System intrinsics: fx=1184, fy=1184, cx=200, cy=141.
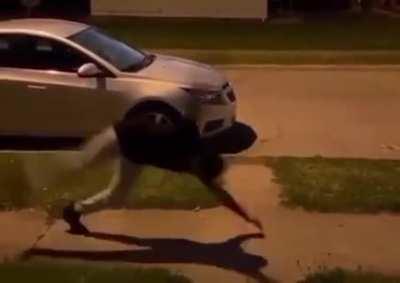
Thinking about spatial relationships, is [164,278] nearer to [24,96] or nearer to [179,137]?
[179,137]

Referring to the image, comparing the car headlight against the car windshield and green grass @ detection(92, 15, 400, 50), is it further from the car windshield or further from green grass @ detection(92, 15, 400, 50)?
green grass @ detection(92, 15, 400, 50)

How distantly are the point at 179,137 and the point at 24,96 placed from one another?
551cm

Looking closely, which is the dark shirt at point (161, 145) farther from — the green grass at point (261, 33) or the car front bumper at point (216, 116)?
the green grass at point (261, 33)

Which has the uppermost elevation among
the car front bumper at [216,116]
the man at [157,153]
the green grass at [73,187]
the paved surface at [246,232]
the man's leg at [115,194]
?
the man at [157,153]

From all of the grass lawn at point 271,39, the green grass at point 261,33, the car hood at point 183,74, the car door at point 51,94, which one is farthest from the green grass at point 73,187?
the green grass at point 261,33

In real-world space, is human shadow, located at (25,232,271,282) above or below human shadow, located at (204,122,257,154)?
above

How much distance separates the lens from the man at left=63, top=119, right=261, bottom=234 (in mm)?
8484

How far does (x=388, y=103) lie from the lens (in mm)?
17359

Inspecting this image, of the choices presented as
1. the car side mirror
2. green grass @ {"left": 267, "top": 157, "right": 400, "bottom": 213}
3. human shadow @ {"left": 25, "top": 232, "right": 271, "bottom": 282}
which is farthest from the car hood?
human shadow @ {"left": 25, "top": 232, "right": 271, "bottom": 282}

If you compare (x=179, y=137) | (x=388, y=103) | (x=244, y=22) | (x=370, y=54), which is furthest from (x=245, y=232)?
(x=244, y=22)

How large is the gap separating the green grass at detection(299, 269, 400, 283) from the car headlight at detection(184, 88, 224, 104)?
5641 mm

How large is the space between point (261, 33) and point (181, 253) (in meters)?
22.0

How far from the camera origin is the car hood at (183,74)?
44.5ft

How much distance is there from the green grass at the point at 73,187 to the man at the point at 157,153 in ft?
2.84
